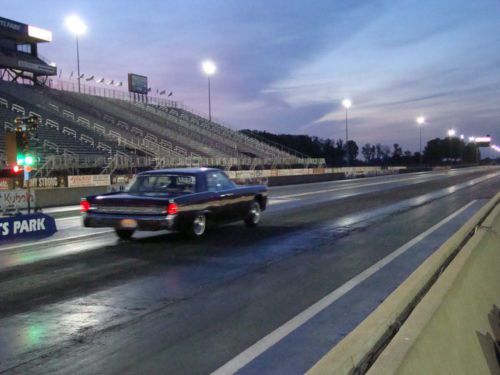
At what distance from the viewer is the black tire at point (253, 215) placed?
46.7 ft

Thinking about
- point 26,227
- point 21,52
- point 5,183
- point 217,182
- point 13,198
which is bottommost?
point 26,227

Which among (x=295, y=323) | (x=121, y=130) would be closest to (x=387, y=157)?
(x=121, y=130)

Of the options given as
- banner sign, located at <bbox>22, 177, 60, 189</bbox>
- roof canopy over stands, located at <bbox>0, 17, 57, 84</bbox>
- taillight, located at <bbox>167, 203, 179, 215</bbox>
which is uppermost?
roof canopy over stands, located at <bbox>0, 17, 57, 84</bbox>

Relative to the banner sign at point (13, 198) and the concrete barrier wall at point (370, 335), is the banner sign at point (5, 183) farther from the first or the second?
the concrete barrier wall at point (370, 335)

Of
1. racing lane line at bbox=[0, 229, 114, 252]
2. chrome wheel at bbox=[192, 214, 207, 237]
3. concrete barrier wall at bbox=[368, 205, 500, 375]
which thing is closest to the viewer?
concrete barrier wall at bbox=[368, 205, 500, 375]

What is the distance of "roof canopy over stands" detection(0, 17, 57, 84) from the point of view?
55.3 meters

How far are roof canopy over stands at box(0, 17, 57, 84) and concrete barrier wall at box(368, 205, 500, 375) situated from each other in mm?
55484

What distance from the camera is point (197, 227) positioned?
474 inches

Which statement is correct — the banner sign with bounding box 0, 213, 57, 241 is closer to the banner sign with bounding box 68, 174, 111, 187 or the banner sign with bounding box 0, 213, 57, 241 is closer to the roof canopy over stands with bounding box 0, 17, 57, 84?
the banner sign with bounding box 68, 174, 111, 187

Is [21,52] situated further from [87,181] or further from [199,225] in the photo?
[199,225]

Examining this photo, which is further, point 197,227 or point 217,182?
point 217,182

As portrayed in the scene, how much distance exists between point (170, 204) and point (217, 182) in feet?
6.67

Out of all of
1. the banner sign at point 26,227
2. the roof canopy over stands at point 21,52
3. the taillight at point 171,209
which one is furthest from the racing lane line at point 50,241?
the roof canopy over stands at point 21,52

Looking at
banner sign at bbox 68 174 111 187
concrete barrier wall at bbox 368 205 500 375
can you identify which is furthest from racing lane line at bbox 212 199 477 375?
banner sign at bbox 68 174 111 187
